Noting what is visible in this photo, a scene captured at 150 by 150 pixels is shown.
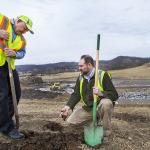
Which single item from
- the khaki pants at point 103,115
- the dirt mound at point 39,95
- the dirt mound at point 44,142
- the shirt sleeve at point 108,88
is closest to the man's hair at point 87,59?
the shirt sleeve at point 108,88

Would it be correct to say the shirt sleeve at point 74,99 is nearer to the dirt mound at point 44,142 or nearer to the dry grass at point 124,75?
the dirt mound at point 44,142

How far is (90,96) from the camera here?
3.38 meters

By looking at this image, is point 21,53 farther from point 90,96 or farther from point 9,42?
point 90,96

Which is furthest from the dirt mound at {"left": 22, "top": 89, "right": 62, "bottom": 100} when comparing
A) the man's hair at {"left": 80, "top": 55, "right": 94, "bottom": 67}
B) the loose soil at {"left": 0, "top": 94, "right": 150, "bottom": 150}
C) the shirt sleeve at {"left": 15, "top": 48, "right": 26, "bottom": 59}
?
the man's hair at {"left": 80, "top": 55, "right": 94, "bottom": 67}

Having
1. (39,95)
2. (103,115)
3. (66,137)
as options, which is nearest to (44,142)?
(66,137)

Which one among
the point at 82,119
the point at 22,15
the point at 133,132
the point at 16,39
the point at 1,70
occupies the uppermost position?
the point at 22,15

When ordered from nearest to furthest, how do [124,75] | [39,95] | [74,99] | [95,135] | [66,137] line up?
[95,135]
[66,137]
[74,99]
[39,95]
[124,75]

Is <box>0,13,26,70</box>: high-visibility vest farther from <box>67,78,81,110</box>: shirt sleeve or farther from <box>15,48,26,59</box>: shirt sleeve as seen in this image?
<box>67,78,81,110</box>: shirt sleeve

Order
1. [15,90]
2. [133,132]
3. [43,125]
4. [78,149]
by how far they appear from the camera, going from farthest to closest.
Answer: [43,125], [133,132], [15,90], [78,149]

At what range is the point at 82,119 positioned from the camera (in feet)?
12.0

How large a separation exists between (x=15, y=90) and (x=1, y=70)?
1.75 ft

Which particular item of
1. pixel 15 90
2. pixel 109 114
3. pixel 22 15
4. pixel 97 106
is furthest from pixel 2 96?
pixel 109 114

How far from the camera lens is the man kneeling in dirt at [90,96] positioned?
10.4 ft

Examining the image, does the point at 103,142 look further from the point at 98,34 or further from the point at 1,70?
the point at 1,70
